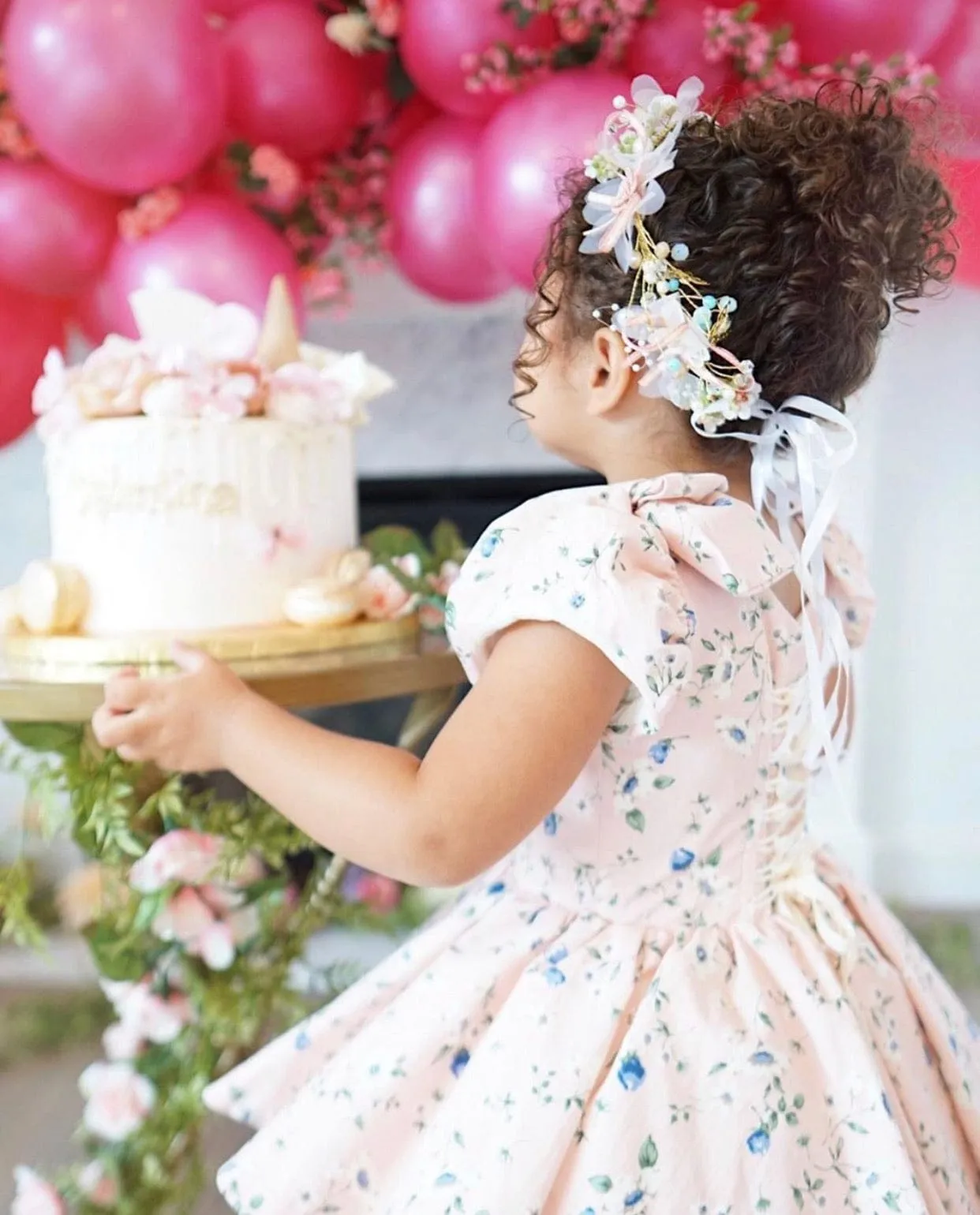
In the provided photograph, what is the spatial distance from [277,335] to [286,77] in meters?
0.47

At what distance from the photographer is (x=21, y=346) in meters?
1.71

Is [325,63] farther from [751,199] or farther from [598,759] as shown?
[598,759]

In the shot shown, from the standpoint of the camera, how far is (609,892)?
0.89 meters

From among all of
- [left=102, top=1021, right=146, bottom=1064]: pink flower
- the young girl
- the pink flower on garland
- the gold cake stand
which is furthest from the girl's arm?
the pink flower on garland

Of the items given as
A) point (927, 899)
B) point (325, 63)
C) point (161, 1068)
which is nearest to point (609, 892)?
point (161, 1068)

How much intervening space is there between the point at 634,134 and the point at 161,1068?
114 centimetres

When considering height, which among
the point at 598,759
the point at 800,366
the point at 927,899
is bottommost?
the point at 927,899

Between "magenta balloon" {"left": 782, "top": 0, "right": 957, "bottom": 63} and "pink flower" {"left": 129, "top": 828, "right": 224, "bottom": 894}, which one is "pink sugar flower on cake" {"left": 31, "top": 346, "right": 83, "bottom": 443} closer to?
"pink flower" {"left": 129, "top": 828, "right": 224, "bottom": 894}

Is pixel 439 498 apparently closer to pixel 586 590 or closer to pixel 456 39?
pixel 456 39

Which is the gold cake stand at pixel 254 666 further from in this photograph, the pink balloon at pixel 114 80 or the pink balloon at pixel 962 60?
the pink balloon at pixel 962 60

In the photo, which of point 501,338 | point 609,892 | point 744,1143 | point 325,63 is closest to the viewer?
point 744,1143

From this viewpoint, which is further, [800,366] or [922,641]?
[922,641]

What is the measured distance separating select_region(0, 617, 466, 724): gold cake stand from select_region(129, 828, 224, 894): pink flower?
17 cm

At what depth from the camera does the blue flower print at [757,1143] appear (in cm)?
79
